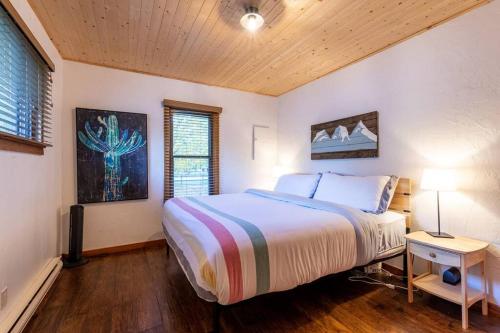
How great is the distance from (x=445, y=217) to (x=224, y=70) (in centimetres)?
298

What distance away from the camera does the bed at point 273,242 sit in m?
A: 1.44

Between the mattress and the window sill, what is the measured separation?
2.84 metres

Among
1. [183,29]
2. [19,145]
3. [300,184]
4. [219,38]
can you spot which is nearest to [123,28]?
[183,29]

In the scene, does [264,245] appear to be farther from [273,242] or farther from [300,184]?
[300,184]

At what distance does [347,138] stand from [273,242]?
2084 mm

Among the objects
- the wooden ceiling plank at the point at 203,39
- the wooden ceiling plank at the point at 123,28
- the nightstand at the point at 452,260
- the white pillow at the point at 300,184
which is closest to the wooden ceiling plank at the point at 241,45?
the wooden ceiling plank at the point at 203,39

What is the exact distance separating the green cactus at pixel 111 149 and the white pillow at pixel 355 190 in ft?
8.40

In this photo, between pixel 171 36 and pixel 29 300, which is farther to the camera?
pixel 171 36

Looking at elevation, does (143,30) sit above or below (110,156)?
above

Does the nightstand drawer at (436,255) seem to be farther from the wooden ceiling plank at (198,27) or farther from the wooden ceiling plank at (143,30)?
the wooden ceiling plank at (143,30)

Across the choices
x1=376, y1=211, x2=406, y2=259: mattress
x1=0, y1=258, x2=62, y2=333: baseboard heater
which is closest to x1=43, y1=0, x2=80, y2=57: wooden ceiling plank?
x1=0, y1=258, x2=62, y2=333: baseboard heater

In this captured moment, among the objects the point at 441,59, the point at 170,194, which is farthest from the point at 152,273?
the point at 441,59

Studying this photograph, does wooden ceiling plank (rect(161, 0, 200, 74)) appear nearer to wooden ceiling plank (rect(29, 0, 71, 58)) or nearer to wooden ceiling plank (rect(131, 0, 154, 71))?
wooden ceiling plank (rect(131, 0, 154, 71))

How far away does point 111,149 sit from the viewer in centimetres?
315
